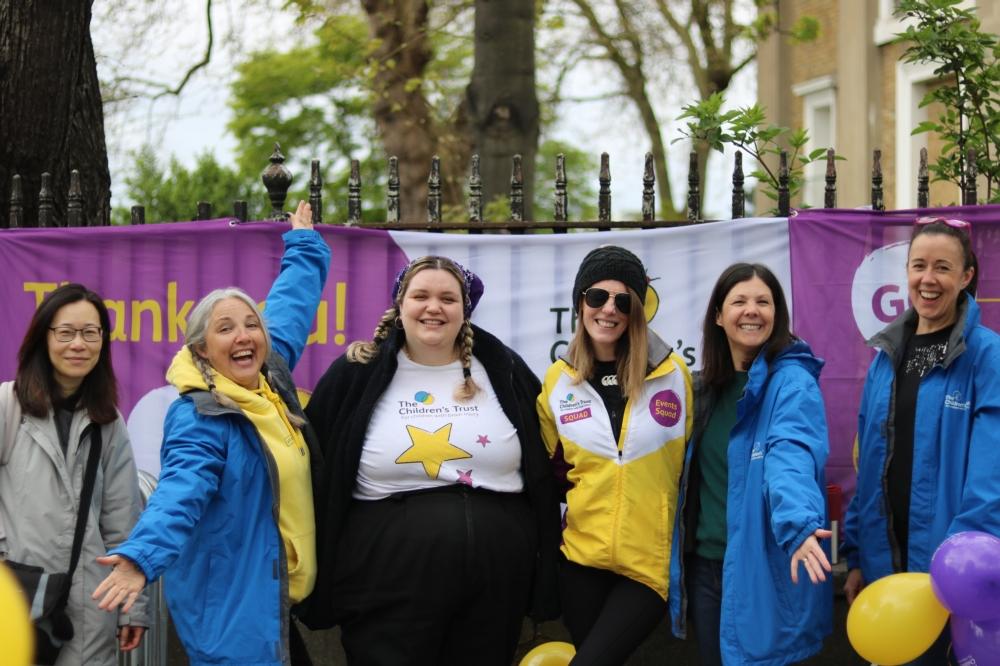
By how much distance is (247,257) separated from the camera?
17.6 feet

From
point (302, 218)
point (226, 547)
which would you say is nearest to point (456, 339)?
point (226, 547)

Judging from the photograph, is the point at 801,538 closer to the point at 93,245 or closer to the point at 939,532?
the point at 939,532

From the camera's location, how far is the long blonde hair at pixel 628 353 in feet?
12.7

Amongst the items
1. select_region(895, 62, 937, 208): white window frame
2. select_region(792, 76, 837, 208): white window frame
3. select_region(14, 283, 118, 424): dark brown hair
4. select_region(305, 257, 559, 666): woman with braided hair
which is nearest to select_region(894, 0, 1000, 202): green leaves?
select_region(305, 257, 559, 666): woman with braided hair

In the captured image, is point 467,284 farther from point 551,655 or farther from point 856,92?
point 856,92

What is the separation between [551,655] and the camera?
414 centimetres

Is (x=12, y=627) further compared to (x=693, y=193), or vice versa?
(x=693, y=193)

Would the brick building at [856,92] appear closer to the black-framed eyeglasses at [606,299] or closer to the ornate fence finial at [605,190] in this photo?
the ornate fence finial at [605,190]

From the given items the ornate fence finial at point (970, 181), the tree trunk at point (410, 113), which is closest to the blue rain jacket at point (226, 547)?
the ornate fence finial at point (970, 181)

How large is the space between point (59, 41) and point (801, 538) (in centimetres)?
448

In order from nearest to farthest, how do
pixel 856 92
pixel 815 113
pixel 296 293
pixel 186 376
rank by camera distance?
pixel 186 376 → pixel 296 293 → pixel 856 92 → pixel 815 113

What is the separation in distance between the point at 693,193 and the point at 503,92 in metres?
4.32

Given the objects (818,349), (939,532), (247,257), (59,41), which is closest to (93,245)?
(247,257)

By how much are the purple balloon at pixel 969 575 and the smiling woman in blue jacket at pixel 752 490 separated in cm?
36
